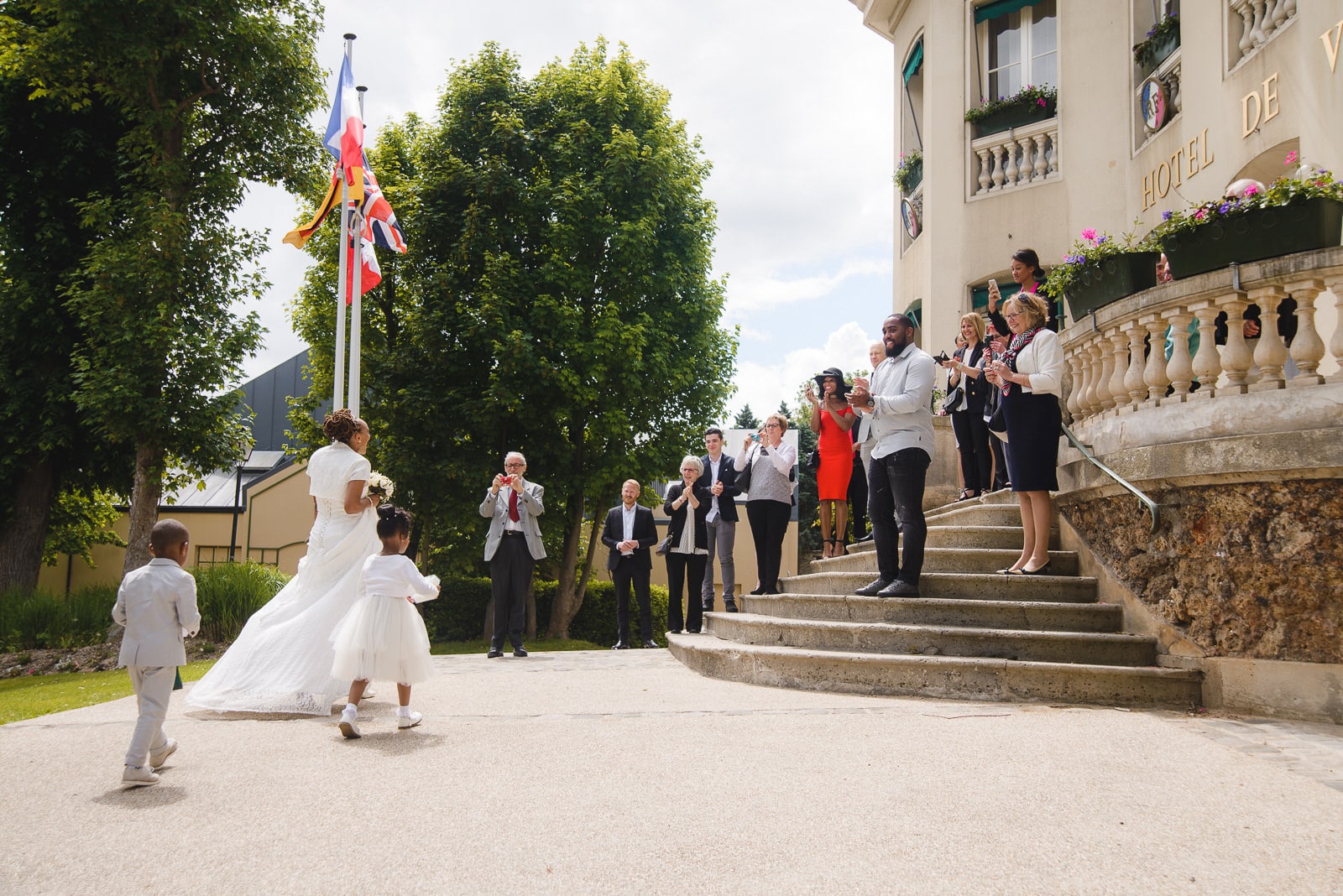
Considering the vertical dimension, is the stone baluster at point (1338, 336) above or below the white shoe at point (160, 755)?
above

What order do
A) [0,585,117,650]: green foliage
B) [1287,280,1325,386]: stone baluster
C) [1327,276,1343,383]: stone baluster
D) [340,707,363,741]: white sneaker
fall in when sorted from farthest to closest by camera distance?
[0,585,117,650]: green foliage < [1287,280,1325,386]: stone baluster < [1327,276,1343,383]: stone baluster < [340,707,363,741]: white sneaker

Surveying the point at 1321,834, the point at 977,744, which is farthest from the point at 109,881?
the point at 1321,834

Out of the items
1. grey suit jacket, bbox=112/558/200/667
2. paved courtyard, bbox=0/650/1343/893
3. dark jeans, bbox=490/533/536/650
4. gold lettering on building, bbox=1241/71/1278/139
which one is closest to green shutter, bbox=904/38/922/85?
gold lettering on building, bbox=1241/71/1278/139

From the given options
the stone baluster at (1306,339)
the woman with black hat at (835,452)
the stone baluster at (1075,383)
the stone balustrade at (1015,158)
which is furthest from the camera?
the stone balustrade at (1015,158)

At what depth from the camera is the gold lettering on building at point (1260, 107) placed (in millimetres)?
9703

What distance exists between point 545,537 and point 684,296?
615 centimetres

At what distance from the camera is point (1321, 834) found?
3.53m

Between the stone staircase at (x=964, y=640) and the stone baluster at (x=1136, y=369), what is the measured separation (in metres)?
1.46

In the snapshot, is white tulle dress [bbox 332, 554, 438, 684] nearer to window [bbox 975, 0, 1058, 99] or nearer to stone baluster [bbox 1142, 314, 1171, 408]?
stone baluster [bbox 1142, 314, 1171, 408]

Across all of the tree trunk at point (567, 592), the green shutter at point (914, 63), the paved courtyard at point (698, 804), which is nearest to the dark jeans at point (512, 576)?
the paved courtyard at point (698, 804)

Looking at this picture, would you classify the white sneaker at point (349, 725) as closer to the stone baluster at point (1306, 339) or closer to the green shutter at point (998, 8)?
the stone baluster at point (1306, 339)

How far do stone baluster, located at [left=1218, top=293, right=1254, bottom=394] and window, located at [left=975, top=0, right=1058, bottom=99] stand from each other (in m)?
9.21

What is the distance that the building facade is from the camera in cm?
970

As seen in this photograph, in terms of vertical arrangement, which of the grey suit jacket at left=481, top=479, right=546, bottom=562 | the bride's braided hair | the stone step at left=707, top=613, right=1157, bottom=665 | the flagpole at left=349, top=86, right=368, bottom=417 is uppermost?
the flagpole at left=349, top=86, right=368, bottom=417
